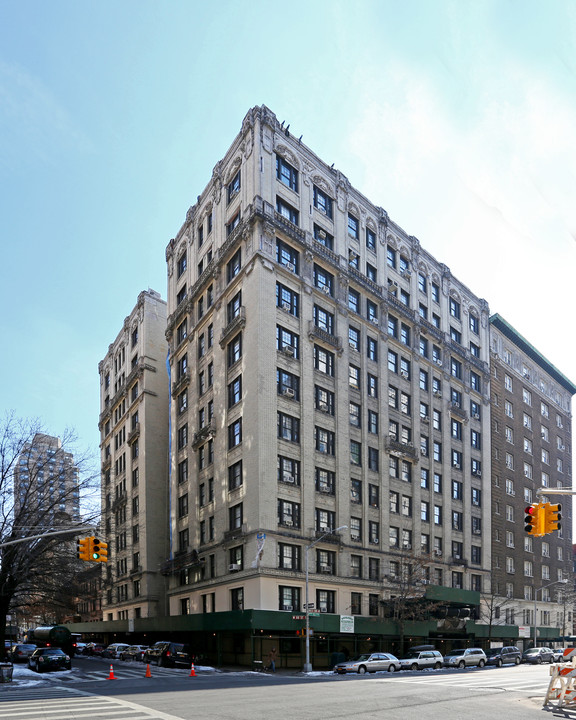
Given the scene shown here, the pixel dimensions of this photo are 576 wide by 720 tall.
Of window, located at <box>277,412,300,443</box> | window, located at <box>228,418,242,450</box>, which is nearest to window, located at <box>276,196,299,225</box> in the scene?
window, located at <box>277,412,300,443</box>

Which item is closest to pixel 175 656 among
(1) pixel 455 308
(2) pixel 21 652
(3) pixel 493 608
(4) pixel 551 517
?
(2) pixel 21 652

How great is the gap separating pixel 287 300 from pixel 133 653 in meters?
32.6

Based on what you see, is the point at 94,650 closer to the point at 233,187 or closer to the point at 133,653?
the point at 133,653

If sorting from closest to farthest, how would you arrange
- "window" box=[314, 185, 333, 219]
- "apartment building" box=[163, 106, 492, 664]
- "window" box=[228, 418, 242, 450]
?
"apartment building" box=[163, 106, 492, 664], "window" box=[228, 418, 242, 450], "window" box=[314, 185, 333, 219]

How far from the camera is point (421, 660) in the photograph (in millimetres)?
47438

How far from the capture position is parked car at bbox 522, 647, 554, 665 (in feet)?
193

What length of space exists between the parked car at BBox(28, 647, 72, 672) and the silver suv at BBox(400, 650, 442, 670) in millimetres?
22563

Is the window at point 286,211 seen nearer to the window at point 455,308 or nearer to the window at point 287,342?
the window at point 287,342

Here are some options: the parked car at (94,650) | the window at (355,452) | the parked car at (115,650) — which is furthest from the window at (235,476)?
the parked car at (94,650)

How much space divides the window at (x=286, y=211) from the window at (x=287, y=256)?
2343 mm

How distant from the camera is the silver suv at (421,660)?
4656 centimetres

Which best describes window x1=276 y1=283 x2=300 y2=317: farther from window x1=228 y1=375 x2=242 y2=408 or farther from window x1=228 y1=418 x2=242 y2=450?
window x1=228 y1=418 x2=242 y2=450

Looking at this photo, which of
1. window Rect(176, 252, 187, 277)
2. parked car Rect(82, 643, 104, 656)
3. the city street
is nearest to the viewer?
the city street

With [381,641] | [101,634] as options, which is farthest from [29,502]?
[101,634]
